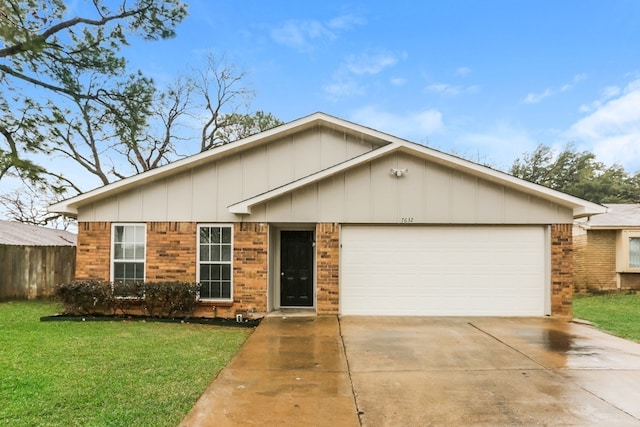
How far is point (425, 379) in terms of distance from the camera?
17.5ft

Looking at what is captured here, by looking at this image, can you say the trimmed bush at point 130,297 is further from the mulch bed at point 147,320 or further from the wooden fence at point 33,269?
the wooden fence at point 33,269

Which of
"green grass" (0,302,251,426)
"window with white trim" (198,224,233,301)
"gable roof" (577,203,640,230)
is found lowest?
"green grass" (0,302,251,426)

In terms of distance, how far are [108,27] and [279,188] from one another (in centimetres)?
934

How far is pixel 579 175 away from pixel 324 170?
3814cm

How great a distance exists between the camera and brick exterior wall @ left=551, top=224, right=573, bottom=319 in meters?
10.1

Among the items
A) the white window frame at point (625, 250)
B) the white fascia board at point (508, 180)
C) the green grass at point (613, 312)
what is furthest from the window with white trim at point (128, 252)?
the white window frame at point (625, 250)

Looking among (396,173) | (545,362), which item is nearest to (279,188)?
(396,173)

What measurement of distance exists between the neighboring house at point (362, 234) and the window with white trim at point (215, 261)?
0.08ft

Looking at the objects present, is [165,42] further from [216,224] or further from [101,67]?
[216,224]

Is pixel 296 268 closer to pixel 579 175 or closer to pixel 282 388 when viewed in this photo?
pixel 282 388

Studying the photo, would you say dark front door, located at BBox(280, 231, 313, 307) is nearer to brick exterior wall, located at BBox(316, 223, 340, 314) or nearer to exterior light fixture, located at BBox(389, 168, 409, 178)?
brick exterior wall, located at BBox(316, 223, 340, 314)

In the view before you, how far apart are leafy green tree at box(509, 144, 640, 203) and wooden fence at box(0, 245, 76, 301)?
39.5 metres

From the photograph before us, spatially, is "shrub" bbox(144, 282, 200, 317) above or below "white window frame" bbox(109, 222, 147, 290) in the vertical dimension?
below

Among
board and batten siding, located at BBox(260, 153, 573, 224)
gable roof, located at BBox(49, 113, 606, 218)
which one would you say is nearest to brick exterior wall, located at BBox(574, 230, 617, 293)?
gable roof, located at BBox(49, 113, 606, 218)
